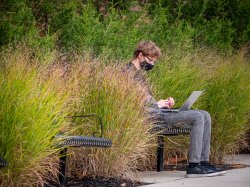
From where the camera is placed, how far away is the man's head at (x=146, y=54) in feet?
40.2

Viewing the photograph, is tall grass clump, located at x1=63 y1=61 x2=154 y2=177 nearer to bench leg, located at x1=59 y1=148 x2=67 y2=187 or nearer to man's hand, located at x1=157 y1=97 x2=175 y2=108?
bench leg, located at x1=59 y1=148 x2=67 y2=187

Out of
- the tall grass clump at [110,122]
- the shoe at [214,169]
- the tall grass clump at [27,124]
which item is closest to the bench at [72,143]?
the tall grass clump at [27,124]

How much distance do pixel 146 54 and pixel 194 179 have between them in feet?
5.27

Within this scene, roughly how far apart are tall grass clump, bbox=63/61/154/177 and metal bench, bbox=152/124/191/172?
68 cm

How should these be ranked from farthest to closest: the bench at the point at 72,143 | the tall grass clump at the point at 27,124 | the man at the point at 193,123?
the man at the point at 193,123 → the bench at the point at 72,143 → the tall grass clump at the point at 27,124

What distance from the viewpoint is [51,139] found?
9570 millimetres

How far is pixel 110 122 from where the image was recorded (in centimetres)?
1081

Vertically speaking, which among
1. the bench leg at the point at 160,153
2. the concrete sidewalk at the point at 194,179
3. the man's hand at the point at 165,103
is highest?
the man's hand at the point at 165,103

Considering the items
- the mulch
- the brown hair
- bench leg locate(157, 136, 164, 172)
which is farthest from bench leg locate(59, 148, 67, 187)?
the brown hair

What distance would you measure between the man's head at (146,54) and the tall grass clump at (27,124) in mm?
2663

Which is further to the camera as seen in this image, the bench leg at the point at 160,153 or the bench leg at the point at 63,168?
the bench leg at the point at 160,153

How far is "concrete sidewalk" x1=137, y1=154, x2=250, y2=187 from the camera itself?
1089cm

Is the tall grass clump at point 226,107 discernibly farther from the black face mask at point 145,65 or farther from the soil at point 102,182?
the soil at point 102,182

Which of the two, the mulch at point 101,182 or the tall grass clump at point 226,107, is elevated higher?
the tall grass clump at point 226,107
